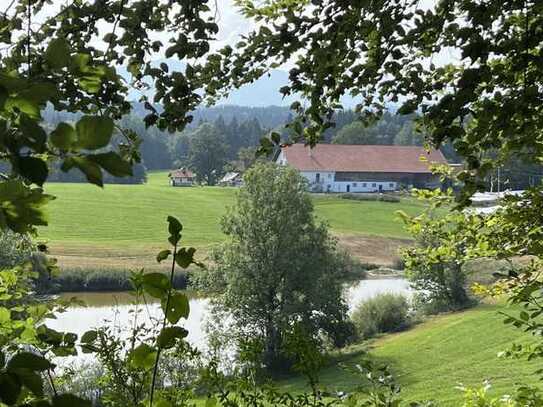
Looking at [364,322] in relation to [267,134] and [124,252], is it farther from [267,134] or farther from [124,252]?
[267,134]

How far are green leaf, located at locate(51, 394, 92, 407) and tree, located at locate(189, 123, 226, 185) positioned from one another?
85656 millimetres

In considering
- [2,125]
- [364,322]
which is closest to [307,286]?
[364,322]

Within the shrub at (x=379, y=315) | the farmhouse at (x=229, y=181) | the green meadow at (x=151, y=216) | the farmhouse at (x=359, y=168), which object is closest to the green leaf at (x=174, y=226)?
the shrub at (x=379, y=315)

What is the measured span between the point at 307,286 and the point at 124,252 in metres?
22.4

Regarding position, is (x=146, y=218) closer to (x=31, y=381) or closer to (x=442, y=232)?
(x=442, y=232)

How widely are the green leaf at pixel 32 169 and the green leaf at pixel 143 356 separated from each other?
468 mm

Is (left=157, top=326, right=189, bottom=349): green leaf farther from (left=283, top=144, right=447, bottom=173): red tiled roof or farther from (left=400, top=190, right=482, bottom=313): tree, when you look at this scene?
(left=283, top=144, right=447, bottom=173): red tiled roof

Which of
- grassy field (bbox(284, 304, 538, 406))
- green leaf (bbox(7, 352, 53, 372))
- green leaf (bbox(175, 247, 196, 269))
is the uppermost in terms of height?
green leaf (bbox(175, 247, 196, 269))

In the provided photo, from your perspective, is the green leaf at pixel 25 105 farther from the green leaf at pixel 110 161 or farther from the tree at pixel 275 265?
the tree at pixel 275 265

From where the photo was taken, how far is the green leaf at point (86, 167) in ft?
2.09

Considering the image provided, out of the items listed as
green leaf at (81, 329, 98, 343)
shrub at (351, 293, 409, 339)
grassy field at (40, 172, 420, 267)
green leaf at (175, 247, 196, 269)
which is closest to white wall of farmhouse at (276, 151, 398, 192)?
grassy field at (40, 172, 420, 267)

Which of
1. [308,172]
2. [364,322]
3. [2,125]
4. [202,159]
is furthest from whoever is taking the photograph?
[202,159]

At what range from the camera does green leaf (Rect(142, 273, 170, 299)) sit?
967 mm

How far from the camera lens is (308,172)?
7356 centimetres
